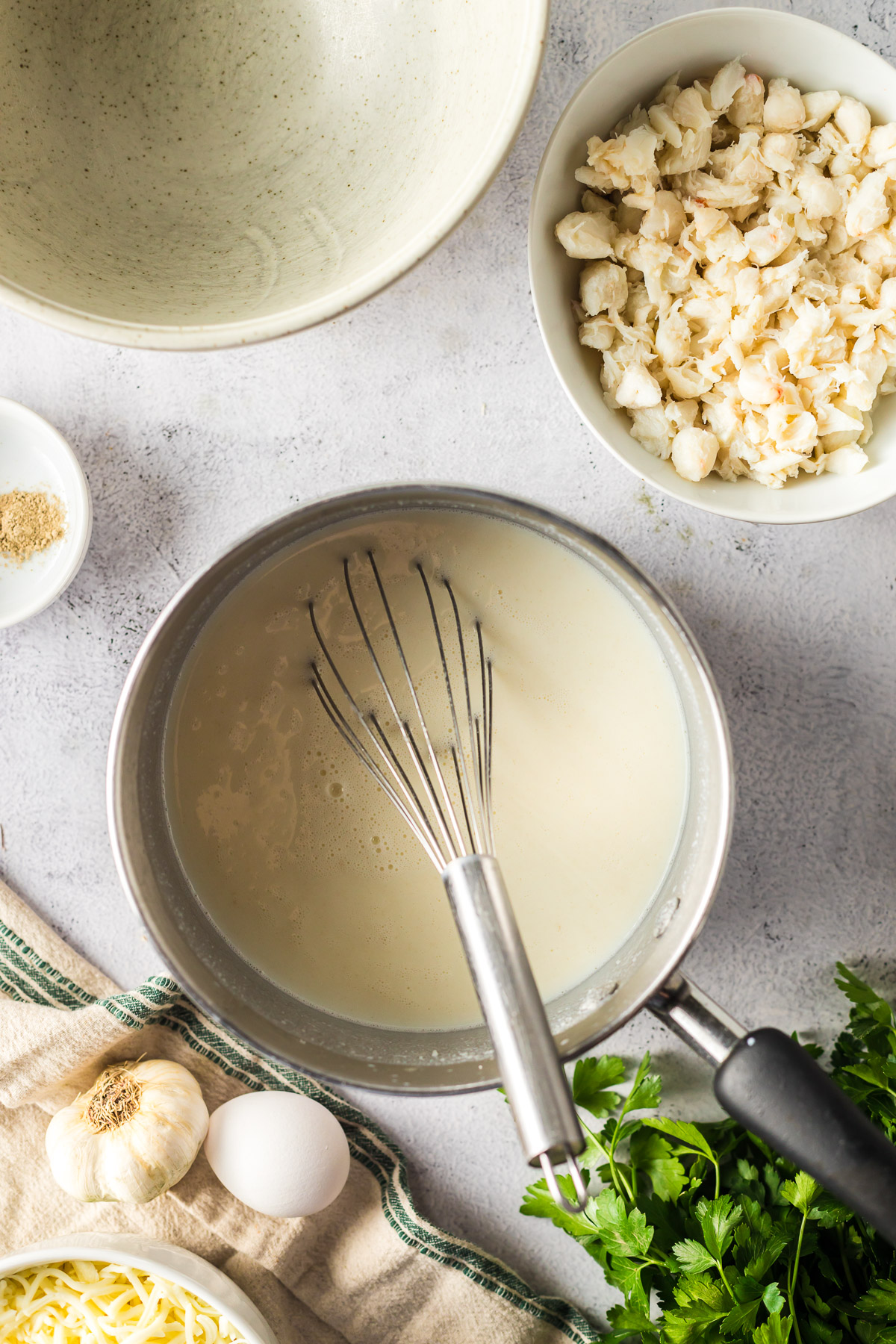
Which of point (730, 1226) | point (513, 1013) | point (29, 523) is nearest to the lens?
point (513, 1013)

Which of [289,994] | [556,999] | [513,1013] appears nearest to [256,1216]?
[289,994]

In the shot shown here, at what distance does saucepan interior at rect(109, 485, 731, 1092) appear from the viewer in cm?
66

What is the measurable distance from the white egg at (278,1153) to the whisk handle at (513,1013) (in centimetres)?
32

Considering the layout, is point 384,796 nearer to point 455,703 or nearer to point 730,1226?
point 455,703

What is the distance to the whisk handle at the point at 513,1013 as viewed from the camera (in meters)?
0.54

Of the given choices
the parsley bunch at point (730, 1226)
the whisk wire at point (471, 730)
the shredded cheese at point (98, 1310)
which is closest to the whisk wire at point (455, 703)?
the whisk wire at point (471, 730)

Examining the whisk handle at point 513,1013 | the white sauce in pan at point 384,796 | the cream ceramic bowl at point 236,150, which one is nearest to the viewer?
the whisk handle at point 513,1013

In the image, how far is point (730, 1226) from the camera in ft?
2.44

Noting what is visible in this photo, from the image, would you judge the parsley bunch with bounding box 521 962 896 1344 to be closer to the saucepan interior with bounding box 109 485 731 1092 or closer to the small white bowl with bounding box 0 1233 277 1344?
the saucepan interior with bounding box 109 485 731 1092

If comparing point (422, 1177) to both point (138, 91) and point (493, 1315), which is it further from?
point (138, 91)

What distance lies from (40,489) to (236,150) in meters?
0.32

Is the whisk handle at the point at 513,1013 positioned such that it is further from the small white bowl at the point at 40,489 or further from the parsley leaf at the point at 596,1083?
the small white bowl at the point at 40,489

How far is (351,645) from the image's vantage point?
790mm

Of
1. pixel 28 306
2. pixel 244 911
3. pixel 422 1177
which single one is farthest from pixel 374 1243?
pixel 28 306
